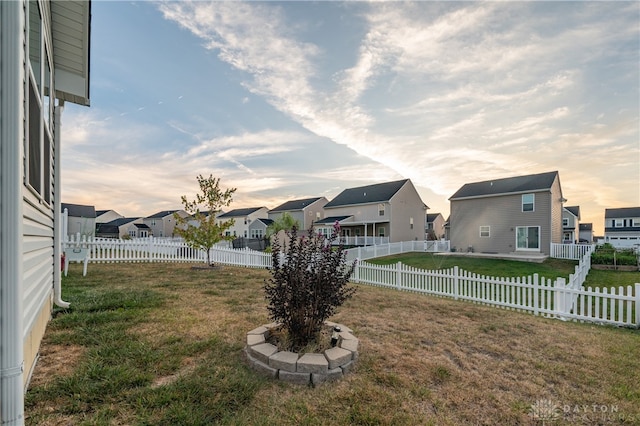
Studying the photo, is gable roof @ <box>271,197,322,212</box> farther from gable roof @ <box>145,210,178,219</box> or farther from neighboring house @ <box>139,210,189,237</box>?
gable roof @ <box>145,210,178,219</box>

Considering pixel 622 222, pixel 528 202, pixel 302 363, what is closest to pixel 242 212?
pixel 528 202

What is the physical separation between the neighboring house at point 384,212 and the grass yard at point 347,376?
24.1 metres

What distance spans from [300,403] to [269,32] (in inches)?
410

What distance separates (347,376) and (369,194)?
1199 inches

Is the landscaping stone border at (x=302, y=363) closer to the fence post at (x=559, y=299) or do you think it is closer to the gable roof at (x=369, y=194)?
the fence post at (x=559, y=299)

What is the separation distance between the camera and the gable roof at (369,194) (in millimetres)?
30328

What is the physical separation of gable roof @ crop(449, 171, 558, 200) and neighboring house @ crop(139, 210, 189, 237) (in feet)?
149

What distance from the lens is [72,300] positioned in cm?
533

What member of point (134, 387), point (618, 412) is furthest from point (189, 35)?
point (618, 412)

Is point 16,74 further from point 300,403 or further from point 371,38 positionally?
point 371,38

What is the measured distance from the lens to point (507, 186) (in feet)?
71.3

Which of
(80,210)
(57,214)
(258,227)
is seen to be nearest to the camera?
(57,214)

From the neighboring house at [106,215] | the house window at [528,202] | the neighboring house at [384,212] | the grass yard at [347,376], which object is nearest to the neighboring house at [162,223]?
the neighboring house at [106,215]

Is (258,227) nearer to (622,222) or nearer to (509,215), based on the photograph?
(509,215)
